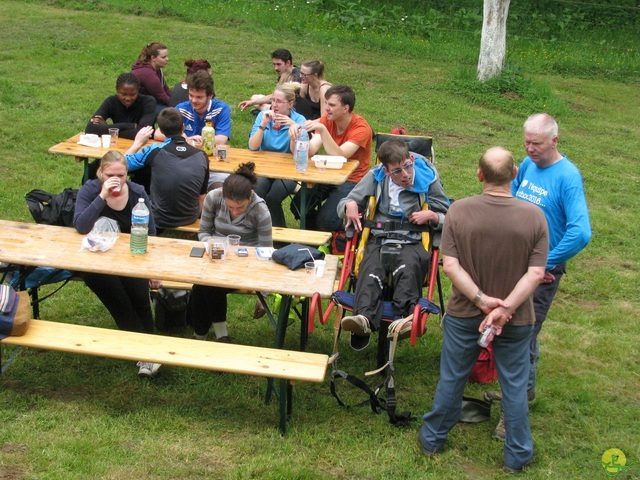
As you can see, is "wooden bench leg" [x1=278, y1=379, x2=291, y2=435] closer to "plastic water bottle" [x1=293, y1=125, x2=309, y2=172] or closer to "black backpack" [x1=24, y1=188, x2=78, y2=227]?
"black backpack" [x1=24, y1=188, x2=78, y2=227]

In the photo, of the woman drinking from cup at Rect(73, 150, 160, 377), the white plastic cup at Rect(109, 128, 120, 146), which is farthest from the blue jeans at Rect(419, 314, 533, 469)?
the white plastic cup at Rect(109, 128, 120, 146)

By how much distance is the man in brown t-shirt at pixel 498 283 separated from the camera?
166 inches

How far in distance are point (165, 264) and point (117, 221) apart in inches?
27.0

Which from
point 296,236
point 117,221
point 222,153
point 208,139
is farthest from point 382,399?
point 208,139

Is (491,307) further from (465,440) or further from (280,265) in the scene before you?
(280,265)

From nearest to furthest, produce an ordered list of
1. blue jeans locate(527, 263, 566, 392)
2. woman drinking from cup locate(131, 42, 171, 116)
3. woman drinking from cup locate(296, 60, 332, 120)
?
blue jeans locate(527, 263, 566, 392) < woman drinking from cup locate(296, 60, 332, 120) < woman drinking from cup locate(131, 42, 171, 116)

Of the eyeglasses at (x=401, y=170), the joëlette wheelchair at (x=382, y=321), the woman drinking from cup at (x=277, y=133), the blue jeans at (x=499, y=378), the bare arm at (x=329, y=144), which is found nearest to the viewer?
the blue jeans at (x=499, y=378)

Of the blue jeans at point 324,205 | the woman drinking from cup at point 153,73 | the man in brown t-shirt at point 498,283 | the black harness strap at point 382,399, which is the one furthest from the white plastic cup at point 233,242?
the woman drinking from cup at point 153,73

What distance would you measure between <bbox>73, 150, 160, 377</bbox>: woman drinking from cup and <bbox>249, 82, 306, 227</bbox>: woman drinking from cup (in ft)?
6.71

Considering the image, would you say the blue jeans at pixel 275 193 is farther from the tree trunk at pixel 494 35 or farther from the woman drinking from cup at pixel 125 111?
the tree trunk at pixel 494 35

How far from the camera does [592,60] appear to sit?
16297 millimetres

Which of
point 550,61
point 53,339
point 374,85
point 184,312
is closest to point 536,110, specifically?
point 374,85

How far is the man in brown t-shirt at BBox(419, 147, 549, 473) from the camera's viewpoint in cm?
421

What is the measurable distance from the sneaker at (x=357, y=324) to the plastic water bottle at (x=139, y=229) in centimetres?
127
